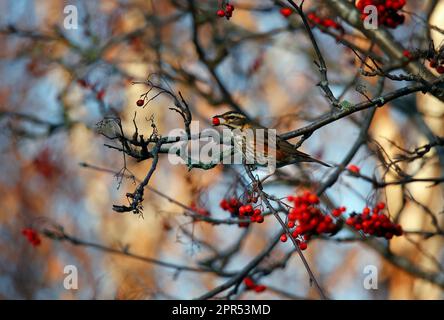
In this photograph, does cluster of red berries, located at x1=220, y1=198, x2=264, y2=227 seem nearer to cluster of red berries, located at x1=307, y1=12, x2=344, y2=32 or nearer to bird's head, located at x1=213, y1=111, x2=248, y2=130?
bird's head, located at x1=213, y1=111, x2=248, y2=130

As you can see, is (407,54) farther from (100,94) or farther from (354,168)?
(100,94)

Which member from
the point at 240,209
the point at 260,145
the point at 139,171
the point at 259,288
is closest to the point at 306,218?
the point at 240,209

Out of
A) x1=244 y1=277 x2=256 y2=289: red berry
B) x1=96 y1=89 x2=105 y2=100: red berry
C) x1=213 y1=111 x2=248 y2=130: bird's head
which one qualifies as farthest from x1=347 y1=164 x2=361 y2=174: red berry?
x1=96 y1=89 x2=105 y2=100: red berry

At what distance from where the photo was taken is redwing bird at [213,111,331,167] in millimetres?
5316

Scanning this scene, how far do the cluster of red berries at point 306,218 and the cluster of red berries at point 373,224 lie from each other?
17.1 inches

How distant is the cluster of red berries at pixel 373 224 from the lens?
188 inches

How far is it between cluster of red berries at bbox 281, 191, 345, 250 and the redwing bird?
0.91m

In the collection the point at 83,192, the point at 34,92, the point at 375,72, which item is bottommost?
the point at 375,72

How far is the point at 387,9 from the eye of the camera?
526 centimetres

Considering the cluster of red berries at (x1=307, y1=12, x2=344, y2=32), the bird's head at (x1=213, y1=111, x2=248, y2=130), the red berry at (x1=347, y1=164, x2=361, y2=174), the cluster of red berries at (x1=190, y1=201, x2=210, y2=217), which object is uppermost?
the cluster of red berries at (x1=307, y1=12, x2=344, y2=32)
